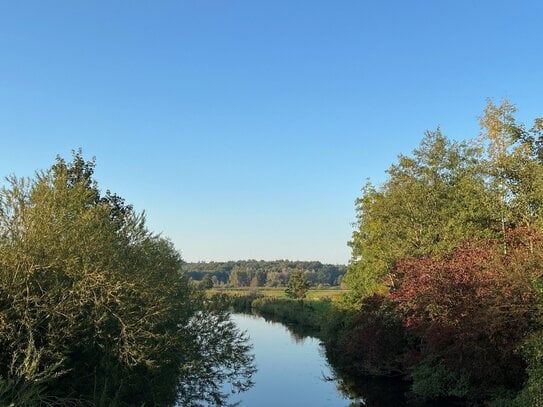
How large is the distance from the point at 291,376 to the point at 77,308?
22.7 metres

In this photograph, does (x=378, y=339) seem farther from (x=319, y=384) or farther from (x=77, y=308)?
(x=77, y=308)

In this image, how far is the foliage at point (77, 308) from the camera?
1413 centimetres

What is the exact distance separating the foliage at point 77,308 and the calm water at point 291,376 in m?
10.6

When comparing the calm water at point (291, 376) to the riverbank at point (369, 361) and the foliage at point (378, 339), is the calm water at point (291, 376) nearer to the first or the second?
the riverbank at point (369, 361)

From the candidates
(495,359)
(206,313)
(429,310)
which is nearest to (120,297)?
(206,313)

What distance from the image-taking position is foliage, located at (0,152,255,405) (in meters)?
14.1

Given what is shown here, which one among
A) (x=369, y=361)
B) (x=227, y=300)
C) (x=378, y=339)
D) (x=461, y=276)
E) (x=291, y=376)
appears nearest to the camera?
(x=461, y=276)

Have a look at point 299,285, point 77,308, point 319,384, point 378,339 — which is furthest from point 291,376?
point 299,285

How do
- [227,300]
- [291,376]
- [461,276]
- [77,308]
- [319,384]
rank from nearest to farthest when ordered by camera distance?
[77,308] → [461,276] → [227,300] → [319,384] → [291,376]

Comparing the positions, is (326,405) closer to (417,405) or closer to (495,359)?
(417,405)

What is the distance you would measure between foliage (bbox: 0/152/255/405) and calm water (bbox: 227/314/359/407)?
417 inches

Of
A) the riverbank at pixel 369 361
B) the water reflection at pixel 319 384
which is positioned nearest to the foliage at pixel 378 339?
the riverbank at pixel 369 361

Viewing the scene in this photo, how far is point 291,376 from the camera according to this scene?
35000 mm

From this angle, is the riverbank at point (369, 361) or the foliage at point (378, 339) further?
the foliage at point (378, 339)
